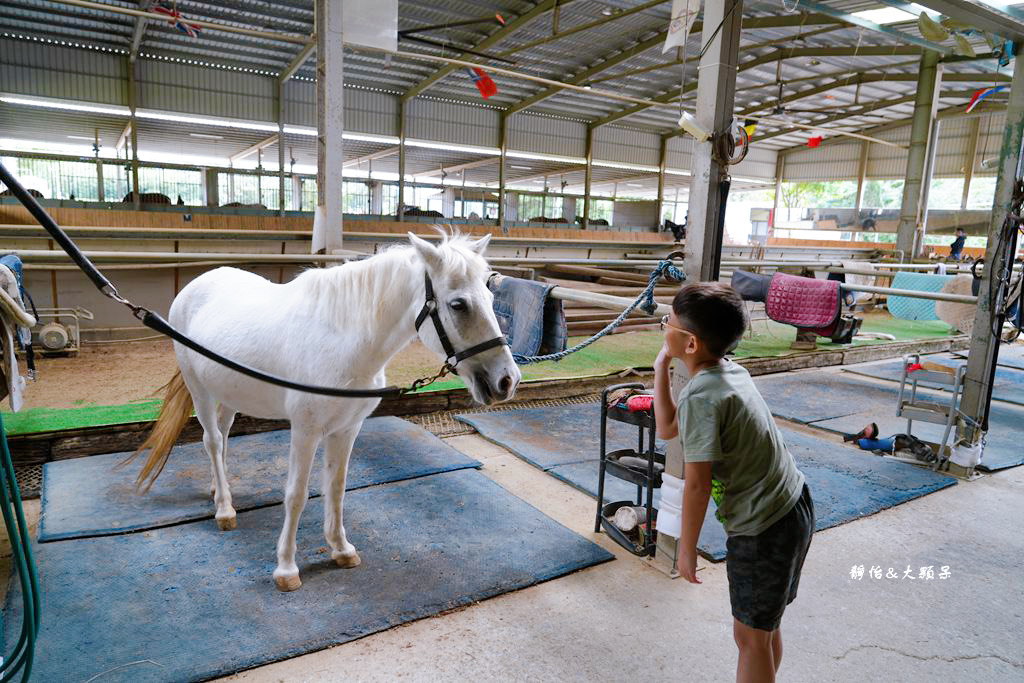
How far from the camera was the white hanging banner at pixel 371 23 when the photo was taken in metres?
5.19

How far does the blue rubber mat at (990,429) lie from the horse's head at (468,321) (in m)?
3.85

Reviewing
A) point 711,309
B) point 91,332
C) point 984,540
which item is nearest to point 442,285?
point 711,309

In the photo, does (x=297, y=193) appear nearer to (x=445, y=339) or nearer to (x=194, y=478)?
(x=194, y=478)

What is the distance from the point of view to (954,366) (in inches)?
240

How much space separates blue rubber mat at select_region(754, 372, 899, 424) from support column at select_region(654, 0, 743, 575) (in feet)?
9.46

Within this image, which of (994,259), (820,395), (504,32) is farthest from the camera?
(504,32)

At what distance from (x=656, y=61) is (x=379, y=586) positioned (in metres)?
15.3

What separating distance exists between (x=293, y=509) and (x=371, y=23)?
4.73 m

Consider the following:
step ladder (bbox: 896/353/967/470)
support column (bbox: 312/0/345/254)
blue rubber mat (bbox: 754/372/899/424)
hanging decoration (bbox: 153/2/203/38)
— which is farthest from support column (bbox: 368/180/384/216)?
step ladder (bbox: 896/353/967/470)

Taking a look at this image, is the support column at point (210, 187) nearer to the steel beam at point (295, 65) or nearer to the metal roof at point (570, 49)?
the metal roof at point (570, 49)

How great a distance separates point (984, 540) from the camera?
2.95m

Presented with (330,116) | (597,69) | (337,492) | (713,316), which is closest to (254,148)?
(597,69)

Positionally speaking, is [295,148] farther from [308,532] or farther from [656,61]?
[308,532]

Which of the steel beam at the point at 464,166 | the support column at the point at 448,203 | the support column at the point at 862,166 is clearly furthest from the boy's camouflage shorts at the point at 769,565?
the support column at the point at 862,166
